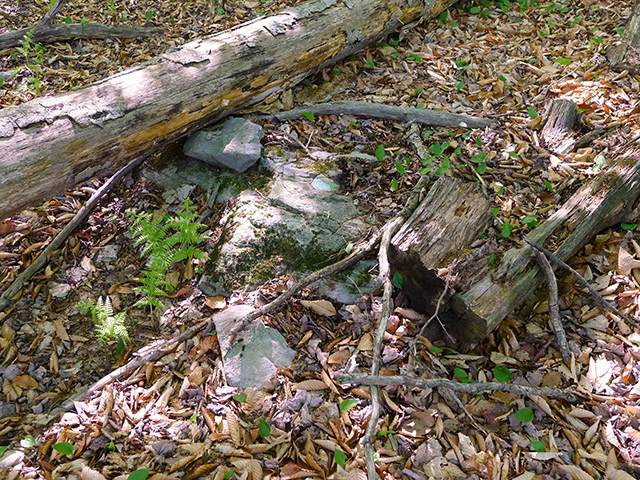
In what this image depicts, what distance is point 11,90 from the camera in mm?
5262

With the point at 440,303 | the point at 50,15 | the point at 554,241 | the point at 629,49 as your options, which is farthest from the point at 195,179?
the point at 629,49

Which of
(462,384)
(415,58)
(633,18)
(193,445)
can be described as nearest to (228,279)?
(193,445)

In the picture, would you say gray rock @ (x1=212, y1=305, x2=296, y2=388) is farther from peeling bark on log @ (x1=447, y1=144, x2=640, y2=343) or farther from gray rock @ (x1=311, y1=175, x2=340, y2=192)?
gray rock @ (x1=311, y1=175, x2=340, y2=192)

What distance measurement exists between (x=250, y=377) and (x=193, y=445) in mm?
520

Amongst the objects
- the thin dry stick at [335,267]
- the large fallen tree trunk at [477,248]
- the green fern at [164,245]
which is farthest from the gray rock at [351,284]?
the green fern at [164,245]

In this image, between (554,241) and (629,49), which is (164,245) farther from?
(629,49)

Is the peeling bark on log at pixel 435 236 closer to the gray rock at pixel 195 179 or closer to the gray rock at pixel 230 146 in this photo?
the gray rock at pixel 195 179

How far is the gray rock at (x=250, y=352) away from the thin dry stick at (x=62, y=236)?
1770 mm

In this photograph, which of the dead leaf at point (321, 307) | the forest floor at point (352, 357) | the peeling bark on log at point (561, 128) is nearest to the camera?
the forest floor at point (352, 357)

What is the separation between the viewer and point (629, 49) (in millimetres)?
4945

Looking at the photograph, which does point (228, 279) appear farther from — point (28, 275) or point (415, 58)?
point (415, 58)

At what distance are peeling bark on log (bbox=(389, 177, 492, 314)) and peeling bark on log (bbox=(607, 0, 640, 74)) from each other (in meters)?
3.19

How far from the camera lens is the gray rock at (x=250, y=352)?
114 inches

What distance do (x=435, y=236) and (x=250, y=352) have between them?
4.97ft
